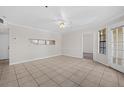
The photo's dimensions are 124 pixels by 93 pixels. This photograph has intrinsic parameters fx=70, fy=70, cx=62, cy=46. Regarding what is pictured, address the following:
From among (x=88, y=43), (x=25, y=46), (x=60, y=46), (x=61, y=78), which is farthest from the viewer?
(x=88, y=43)

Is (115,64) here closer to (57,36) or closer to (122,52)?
(122,52)

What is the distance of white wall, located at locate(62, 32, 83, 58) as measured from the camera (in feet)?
19.7

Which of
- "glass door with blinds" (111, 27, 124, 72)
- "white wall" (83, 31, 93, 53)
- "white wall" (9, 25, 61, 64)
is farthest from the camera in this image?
"white wall" (83, 31, 93, 53)

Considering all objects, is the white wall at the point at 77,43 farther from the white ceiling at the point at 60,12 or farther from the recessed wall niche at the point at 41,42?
the white ceiling at the point at 60,12

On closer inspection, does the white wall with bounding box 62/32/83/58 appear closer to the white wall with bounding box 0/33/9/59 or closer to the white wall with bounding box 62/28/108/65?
the white wall with bounding box 62/28/108/65

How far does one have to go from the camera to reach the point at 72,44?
658cm

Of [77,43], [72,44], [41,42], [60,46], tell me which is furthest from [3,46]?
[77,43]

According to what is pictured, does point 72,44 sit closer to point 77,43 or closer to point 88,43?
point 77,43

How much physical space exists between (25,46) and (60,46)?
3596mm

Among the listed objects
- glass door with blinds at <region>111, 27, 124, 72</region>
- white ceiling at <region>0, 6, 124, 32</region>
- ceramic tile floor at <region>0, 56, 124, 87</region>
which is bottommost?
ceramic tile floor at <region>0, 56, 124, 87</region>

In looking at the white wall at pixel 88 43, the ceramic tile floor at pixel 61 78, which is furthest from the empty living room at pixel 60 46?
the white wall at pixel 88 43

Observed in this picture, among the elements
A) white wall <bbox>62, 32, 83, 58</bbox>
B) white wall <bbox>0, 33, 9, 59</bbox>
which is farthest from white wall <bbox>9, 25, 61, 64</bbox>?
white wall <bbox>0, 33, 9, 59</bbox>
